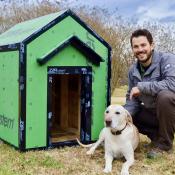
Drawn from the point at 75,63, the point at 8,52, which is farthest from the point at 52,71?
the point at 8,52

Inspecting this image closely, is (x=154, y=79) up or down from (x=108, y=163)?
up

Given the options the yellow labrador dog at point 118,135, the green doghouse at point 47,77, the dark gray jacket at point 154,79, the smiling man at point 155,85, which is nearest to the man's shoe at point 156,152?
the smiling man at point 155,85

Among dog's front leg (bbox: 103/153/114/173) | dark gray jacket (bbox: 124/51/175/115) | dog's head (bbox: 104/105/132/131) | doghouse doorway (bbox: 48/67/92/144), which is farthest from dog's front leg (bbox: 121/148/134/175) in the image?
doghouse doorway (bbox: 48/67/92/144)

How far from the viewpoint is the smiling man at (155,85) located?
4.61 metres

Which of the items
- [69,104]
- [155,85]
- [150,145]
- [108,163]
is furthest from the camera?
[69,104]

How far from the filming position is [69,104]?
620cm

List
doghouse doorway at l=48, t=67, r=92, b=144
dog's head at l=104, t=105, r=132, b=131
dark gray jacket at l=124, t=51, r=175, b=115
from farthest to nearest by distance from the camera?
1. doghouse doorway at l=48, t=67, r=92, b=144
2. dark gray jacket at l=124, t=51, r=175, b=115
3. dog's head at l=104, t=105, r=132, b=131

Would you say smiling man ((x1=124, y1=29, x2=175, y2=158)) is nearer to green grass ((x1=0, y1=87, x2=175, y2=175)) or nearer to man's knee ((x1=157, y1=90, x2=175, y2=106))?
man's knee ((x1=157, y1=90, x2=175, y2=106))

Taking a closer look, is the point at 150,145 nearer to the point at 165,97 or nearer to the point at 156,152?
the point at 156,152

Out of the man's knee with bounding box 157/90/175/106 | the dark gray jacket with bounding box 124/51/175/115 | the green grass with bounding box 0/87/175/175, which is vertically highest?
the dark gray jacket with bounding box 124/51/175/115

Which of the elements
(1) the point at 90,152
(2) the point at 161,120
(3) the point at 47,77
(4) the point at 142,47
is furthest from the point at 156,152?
(3) the point at 47,77

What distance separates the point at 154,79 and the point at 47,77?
1.33 metres

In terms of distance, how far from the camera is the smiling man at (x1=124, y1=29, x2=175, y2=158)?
4605mm

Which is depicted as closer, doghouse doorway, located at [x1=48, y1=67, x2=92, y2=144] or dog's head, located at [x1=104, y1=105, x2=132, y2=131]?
dog's head, located at [x1=104, y1=105, x2=132, y2=131]
